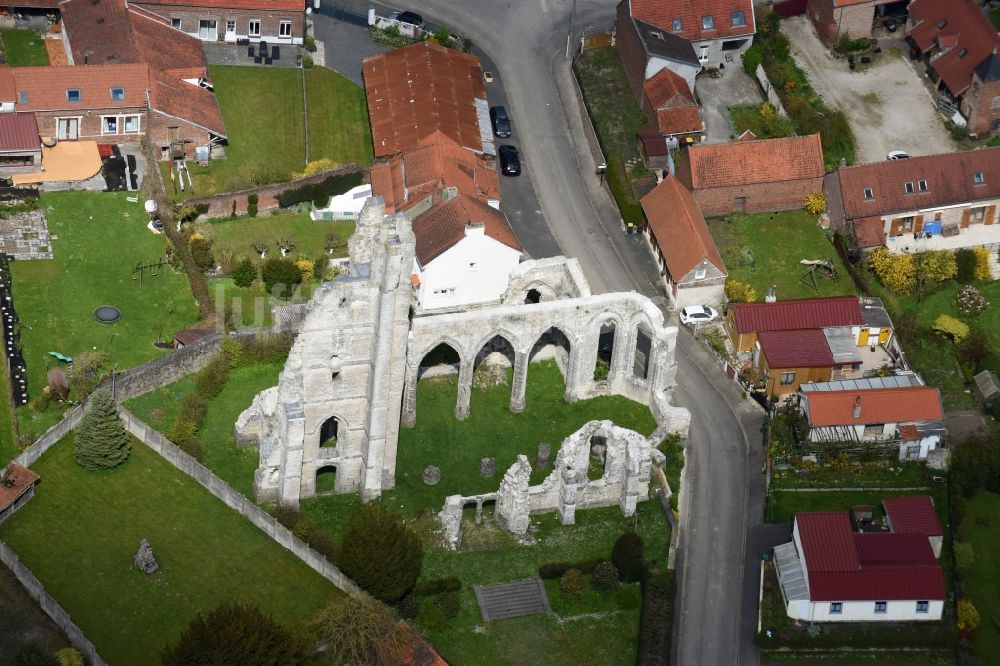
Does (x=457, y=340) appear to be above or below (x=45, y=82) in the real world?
below

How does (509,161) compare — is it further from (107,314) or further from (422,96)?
(107,314)

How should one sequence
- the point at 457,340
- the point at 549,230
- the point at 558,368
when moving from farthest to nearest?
the point at 549,230 < the point at 558,368 < the point at 457,340

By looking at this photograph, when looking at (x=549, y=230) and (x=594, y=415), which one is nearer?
(x=594, y=415)

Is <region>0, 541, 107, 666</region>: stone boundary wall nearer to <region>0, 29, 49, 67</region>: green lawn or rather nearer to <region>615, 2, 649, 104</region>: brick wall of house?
<region>0, 29, 49, 67</region>: green lawn

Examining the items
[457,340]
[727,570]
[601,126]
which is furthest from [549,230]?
[727,570]

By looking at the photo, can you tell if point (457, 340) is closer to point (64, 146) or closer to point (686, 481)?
point (686, 481)

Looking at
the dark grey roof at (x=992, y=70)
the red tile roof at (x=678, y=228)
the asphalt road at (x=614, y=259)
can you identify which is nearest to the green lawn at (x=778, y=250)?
the red tile roof at (x=678, y=228)

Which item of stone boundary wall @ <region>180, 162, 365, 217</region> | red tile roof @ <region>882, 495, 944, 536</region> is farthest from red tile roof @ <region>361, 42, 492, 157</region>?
red tile roof @ <region>882, 495, 944, 536</region>
